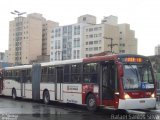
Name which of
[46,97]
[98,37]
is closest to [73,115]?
[46,97]

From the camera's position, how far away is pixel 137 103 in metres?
16.1

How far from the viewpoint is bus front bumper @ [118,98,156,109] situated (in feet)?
52.1

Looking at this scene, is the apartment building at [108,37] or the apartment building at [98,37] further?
the apartment building at [108,37]

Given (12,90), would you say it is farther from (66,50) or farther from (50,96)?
(66,50)

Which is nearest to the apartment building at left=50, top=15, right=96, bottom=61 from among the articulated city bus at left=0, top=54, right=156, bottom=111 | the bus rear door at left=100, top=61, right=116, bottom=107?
the articulated city bus at left=0, top=54, right=156, bottom=111

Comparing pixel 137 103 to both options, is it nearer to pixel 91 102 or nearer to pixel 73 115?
pixel 73 115

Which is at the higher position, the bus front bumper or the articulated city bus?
the articulated city bus

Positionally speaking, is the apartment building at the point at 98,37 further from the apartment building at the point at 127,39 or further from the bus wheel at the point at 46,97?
the bus wheel at the point at 46,97

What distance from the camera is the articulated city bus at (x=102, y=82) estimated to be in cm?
1623

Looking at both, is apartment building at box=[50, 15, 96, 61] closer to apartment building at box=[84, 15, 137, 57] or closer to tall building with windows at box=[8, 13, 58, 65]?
apartment building at box=[84, 15, 137, 57]

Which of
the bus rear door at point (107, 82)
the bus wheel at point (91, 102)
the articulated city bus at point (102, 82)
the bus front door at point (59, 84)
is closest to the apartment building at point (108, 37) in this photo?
the articulated city bus at point (102, 82)

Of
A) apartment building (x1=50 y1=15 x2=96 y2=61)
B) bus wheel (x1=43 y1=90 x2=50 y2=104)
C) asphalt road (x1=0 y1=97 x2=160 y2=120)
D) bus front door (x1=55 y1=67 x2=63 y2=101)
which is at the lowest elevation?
asphalt road (x1=0 y1=97 x2=160 y2=120)

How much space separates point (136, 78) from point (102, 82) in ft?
6.45

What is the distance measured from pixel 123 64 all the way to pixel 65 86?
19.8ft
